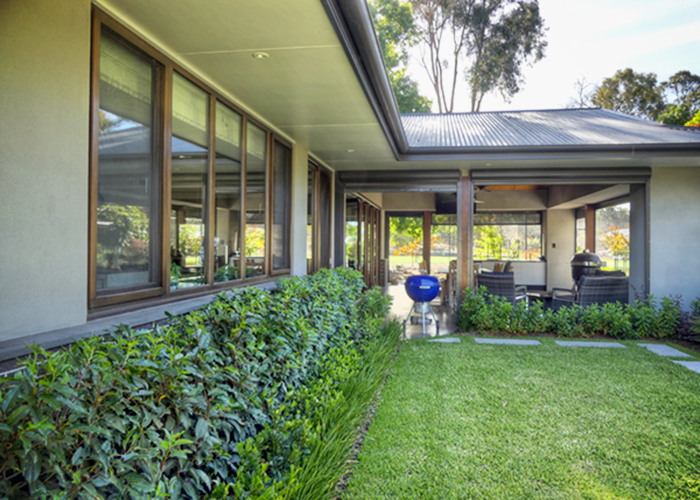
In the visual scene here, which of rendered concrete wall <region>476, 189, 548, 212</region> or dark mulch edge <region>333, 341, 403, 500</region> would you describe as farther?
rendered concrete wall <region>476, 189, 548, 212</region>

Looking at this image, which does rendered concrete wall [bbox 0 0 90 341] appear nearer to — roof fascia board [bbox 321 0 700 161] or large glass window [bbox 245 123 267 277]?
roof fascia board [bbox 321 0 700 161]

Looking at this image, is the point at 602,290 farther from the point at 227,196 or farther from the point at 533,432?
the point at 227,196

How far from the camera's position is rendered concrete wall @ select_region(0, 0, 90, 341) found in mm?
1838

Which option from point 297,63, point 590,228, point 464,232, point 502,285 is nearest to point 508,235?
point 590,228

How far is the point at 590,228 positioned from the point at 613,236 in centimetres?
95

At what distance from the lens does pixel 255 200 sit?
4.46 metres

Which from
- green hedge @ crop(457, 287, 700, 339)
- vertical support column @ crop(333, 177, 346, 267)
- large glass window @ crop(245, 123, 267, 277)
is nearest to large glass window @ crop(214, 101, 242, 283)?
large glass window @ crop(245, 123, 267, 277)

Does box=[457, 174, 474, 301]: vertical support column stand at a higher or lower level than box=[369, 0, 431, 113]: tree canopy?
lower

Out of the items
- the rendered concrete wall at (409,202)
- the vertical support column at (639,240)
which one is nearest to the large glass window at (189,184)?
the vertical support column at (639,240)

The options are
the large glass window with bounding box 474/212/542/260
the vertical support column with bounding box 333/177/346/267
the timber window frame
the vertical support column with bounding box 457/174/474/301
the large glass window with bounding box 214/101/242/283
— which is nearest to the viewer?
the large glass window with bounding box 214/101/242/283

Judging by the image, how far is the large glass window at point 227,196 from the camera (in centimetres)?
373

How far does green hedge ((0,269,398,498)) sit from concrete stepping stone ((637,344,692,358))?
471cm

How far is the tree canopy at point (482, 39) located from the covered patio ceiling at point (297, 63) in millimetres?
14671

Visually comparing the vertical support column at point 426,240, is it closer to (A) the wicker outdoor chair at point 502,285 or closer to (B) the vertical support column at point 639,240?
(A) the wicker outdoor chair at point 502,285
